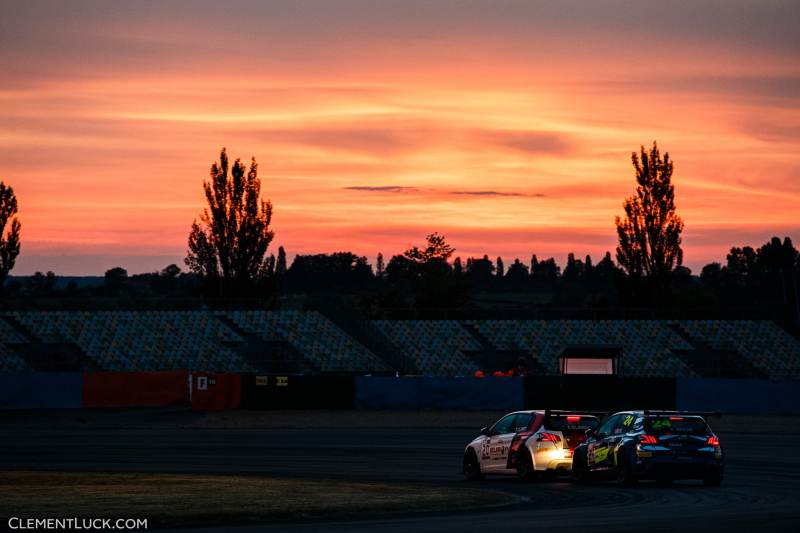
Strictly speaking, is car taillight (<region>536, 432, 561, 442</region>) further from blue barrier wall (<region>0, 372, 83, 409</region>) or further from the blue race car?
blue barrier wall (<region>0, 372, 83, 409</region>)

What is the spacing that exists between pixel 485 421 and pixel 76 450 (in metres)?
17.8

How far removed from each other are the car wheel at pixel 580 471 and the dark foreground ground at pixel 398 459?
25cm

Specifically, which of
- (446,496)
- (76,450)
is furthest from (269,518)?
(76,450)

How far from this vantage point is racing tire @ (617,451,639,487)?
24562 millimetres

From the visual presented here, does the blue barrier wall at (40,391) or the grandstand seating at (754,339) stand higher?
the grandstand seating at (754,339)

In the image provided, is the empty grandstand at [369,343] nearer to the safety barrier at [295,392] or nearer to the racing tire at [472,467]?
the safety barrier at [295,392]

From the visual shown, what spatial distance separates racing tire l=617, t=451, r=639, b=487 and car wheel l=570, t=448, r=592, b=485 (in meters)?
0.89

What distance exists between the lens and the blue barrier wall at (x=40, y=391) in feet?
185

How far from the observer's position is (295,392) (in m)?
53.1

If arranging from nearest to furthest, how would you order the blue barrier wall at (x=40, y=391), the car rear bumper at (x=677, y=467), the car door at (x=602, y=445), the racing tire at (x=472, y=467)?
the car rear bumper at (x=677, y=467) → the car door at (x=602, y=445) → the racing tire at (x=472, y=467) → the blue barrier wall at (x=40, y=391)

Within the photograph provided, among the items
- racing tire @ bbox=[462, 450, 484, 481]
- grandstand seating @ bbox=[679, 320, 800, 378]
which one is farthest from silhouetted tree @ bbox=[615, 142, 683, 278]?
racing tire @ bbox=[462, 450, 484, 481]

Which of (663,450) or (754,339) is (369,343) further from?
(663,450)

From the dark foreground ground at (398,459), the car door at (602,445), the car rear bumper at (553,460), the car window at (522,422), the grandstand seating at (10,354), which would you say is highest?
the grandstand seating at (10,354)

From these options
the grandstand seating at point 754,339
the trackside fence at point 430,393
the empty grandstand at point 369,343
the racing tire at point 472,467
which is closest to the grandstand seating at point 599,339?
the empty grandstand at point 369,343
